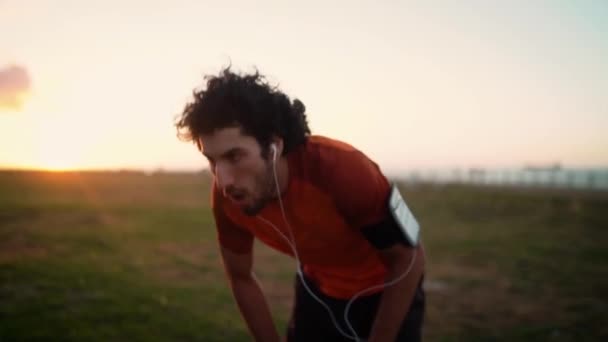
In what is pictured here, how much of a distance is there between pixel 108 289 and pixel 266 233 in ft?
16.8

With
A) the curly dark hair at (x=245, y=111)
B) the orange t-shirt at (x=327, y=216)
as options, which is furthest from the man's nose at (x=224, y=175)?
the orange t-shirt at (x=327, y=216)

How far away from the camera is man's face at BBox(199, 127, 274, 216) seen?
2082mm

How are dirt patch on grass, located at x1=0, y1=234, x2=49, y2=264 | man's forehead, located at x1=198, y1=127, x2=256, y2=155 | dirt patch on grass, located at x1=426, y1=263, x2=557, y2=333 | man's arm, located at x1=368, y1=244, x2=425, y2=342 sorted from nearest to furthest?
1. man's forehead, located at x1=198, y1=127, x2=256, y2=155
2. man's arm, located at x1=368, y1=244, x2=425, y2=342
3. dirt patch on grass, located at x1=426, y1=263, x2=557, y2=333
4. dirt patch on grass, located at x1=0, y1=234, x2=49, y2=264

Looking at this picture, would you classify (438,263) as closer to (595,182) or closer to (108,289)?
(108,289)

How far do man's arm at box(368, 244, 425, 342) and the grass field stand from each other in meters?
3.48

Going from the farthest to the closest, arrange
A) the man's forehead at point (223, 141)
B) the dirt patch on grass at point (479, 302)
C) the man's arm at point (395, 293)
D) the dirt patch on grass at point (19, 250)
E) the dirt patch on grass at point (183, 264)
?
1. the dirt patch on grass at point (19, 250)
2. the dirt patch on grass at point (183, 264)
3. the dirt patch on grass at point (479, 302)
4. the man's arm at point (395, 293)
5. the man's forehead at point (223, 141)

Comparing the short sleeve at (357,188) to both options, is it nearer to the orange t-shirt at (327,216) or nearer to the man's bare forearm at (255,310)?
the orange t-shirt at (327,216)

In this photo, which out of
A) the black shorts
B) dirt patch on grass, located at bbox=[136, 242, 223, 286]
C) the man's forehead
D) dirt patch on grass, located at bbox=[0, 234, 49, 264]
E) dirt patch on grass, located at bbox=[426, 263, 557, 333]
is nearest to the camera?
the man's forehead

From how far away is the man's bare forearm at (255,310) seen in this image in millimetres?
2643

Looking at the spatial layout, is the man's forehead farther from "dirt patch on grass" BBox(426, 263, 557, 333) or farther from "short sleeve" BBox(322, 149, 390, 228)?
"dirt patch on grass" BBox(426, 263, 557, 333)

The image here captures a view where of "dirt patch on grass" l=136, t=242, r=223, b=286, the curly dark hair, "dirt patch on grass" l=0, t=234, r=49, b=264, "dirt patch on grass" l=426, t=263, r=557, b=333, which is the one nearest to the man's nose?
the curly dark hair

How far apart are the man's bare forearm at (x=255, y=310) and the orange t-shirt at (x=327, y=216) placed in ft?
0.75

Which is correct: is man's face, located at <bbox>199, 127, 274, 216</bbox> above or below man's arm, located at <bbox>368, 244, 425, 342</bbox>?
above

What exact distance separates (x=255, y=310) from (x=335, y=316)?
45 centimetres
